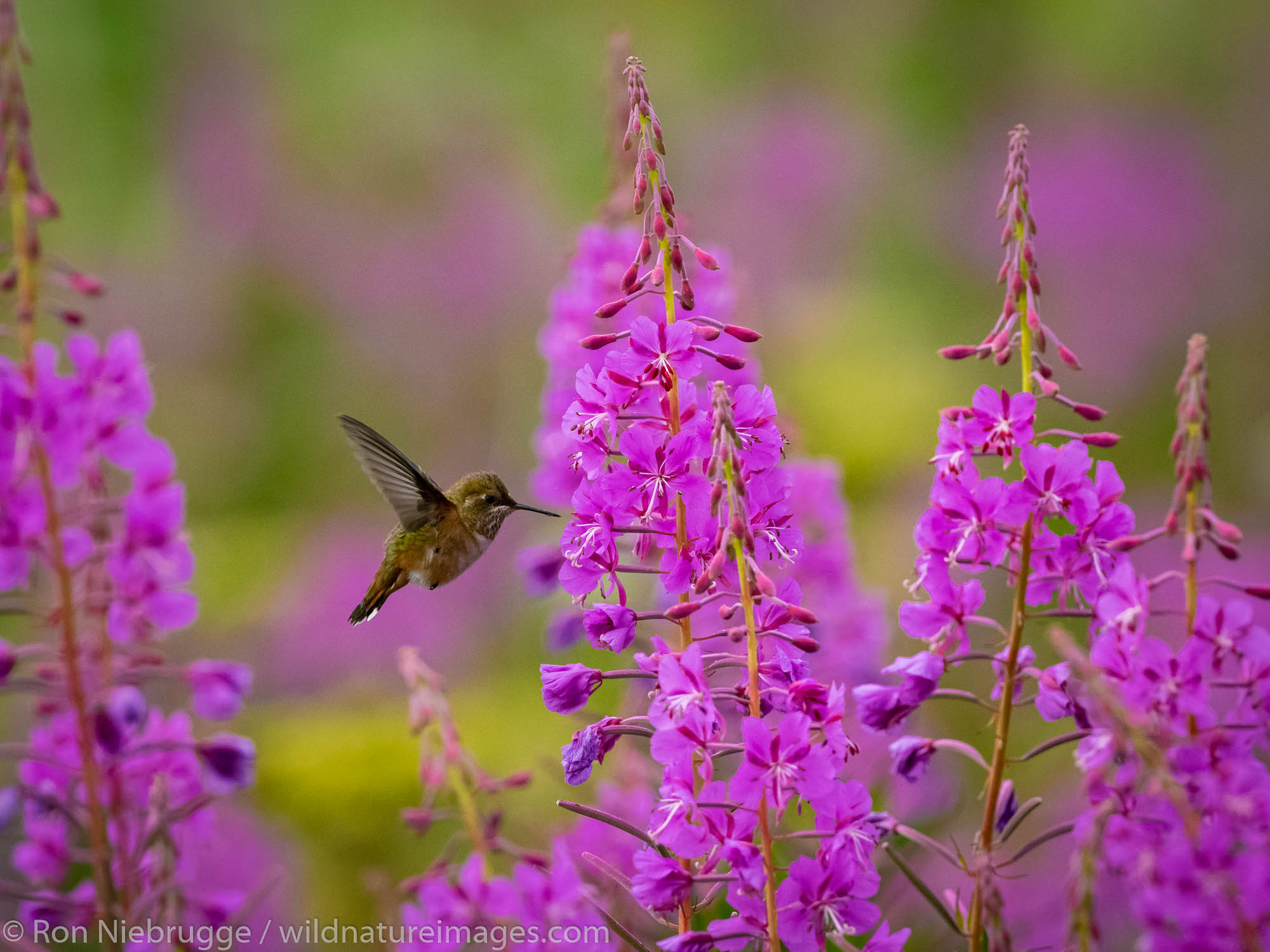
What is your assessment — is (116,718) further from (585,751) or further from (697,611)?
(697,611)

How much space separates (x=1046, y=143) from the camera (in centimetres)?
704

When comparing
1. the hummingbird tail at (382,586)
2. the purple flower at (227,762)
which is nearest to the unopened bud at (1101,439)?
the purple flower at (227,762)

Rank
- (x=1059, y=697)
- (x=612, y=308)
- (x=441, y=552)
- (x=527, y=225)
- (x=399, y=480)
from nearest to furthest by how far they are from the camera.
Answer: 1. (x=1059, y=697)
2. (x=612, y=308)
3. (x=399, y=480)
4. (x=441, y=552)
5. (x=527, y=225)

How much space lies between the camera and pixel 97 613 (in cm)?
181

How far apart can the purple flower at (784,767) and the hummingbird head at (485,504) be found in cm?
122

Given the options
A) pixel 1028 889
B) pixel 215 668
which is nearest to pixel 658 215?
pixel 215 668

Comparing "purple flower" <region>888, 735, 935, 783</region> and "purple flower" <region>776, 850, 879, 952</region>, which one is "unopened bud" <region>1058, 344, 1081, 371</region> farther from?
"purple flower" <region>776, 850, 879, 952</region>

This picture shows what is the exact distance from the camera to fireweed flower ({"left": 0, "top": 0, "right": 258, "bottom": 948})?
1.69 meters

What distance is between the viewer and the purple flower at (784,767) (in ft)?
4.08

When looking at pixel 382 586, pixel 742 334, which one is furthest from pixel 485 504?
pixel 742 334

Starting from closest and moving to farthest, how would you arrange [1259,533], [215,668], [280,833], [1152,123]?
[215,668], [280,833], [1259,533], [1152,123]

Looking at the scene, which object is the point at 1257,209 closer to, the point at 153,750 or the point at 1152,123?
the point at 1152,123

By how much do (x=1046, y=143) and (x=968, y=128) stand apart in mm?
499

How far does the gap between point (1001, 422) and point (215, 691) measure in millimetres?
1361
